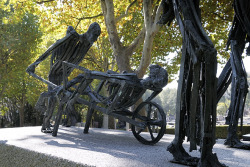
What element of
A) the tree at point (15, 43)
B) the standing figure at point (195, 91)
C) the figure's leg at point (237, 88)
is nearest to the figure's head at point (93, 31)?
the figure's leg at point (237, 88)

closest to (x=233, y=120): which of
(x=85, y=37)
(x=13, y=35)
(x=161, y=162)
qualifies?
(x=161, y=162)

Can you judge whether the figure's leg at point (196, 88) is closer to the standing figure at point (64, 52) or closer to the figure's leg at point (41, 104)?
the standing figure at point (64, 52)

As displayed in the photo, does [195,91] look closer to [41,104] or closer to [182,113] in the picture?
[182,113]

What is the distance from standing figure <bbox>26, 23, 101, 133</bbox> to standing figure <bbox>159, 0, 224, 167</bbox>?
3.18 metres

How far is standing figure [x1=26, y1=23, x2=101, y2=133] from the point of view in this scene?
5379mm

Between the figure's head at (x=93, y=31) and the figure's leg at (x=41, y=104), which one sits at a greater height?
the figure's head at (x=93, y=31)

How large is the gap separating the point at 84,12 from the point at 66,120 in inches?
348

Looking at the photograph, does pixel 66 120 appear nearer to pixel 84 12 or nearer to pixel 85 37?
pixel 85 37

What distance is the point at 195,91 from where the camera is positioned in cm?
231

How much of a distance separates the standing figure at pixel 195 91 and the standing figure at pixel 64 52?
318 cm

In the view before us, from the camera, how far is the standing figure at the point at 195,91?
2133 mm

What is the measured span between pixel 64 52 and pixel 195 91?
398cm

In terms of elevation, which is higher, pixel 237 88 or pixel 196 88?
pixel 237 88

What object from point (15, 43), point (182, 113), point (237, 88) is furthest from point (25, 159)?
point (15, 43)
